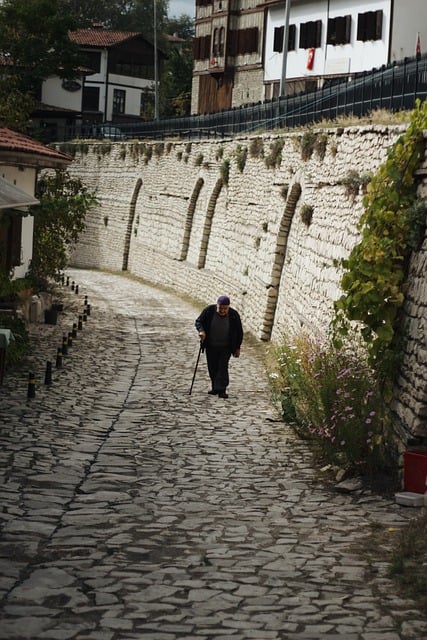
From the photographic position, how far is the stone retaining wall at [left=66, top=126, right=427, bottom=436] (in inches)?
619

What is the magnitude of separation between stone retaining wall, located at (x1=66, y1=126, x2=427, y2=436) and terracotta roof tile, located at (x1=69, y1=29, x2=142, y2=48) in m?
27.8

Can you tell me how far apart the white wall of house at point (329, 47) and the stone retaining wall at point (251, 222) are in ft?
29.6

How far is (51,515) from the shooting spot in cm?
945

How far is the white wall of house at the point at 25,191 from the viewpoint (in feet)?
72.4

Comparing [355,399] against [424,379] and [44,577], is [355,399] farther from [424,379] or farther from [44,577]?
[44,577]

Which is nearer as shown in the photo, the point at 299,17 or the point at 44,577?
the point at 44,577

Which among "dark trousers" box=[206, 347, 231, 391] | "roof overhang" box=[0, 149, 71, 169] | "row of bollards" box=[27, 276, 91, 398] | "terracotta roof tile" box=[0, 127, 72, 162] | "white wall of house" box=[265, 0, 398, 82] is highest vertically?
"white wall of house" box=[265, 0, 398, 82]

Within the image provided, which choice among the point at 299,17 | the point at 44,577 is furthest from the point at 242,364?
the point at 299,17

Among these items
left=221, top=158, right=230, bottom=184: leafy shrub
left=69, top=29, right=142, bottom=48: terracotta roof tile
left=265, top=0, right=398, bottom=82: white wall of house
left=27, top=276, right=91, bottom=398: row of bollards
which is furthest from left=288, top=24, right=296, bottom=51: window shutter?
left=69, top=29, right=142, bottom=48: terracotta roof tile

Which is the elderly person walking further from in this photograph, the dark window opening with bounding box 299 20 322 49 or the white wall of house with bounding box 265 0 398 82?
the dark window opening with bounding box 299 20 322 49

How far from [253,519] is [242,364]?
399 inches

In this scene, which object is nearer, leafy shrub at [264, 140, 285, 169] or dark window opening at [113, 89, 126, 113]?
leafy shrub at [264, 140, 285, 169]

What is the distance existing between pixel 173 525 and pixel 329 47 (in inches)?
1525

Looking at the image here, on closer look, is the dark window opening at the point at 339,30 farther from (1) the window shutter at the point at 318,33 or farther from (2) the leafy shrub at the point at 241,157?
(2) the leafy shrub at the point at 241,157
